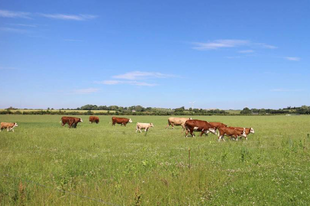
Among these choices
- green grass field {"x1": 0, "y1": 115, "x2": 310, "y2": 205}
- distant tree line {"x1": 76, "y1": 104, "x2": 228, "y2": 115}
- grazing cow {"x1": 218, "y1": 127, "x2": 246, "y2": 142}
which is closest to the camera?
green grass field {"x1": 0, "y1": 115, "x2": 310, "y2": 205}

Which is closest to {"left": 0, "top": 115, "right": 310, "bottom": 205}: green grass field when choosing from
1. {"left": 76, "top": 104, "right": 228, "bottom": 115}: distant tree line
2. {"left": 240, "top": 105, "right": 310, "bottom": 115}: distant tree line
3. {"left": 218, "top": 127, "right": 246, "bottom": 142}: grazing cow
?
{"left": 218, "top": 127, "right": 246, "bottom": 142}: grazing cow

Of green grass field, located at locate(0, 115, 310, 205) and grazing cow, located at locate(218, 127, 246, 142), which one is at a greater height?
grazing cow, located at locate(218, 127, 246, 142)

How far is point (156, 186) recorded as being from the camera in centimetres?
922

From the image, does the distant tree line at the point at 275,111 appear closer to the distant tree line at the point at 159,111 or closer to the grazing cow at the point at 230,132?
the distant tree line at the point at 159,111

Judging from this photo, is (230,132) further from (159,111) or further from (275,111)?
(275,111)

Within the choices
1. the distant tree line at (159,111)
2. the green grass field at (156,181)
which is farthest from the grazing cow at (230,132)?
the distant tree line at (159,111)

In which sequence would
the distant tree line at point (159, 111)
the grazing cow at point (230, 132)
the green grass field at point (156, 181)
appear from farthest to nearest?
the distant tree line at point (159, 111) < the grazing cow at point (230, 132) < the green grass field at point (156, 181)

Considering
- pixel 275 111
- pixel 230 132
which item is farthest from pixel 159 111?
pixel 230 132

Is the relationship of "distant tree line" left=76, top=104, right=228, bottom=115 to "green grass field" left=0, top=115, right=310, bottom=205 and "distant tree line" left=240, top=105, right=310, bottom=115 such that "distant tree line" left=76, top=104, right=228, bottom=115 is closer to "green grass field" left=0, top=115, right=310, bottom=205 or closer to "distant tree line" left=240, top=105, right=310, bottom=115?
"distant tree line" left=240, top=105, right=310, bottom=115

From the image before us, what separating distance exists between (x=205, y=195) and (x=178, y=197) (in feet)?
2.90

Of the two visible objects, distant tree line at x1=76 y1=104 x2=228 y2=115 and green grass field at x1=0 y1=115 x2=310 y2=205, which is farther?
distant tree line at x1=76 y1=104 x2=228 y2=115

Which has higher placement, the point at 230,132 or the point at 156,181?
the point at 230,132

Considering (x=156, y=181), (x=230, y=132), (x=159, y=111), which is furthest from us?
(x=159, y=111)

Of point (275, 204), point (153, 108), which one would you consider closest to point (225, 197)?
point (275, 204)
